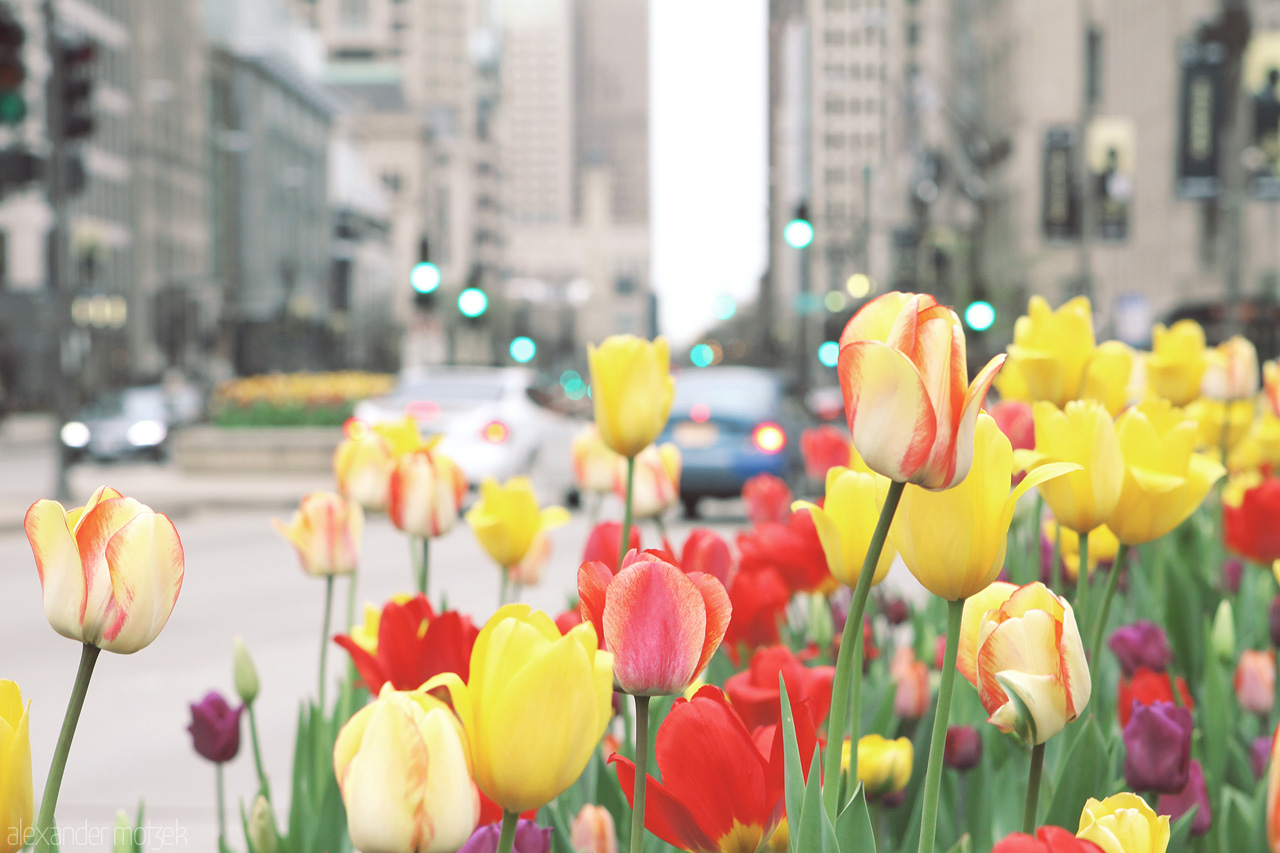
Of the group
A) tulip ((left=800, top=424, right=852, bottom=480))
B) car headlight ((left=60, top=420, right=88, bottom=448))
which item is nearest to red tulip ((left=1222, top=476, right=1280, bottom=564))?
tulip ((left=800, top=424, right=852, bottom=480))

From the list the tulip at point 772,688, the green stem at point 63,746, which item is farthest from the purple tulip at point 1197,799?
the green stem at point 63,746

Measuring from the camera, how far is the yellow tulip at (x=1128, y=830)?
1.07 meters

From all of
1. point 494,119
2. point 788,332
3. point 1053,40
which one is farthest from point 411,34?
point 1053,40

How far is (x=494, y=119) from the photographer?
566 ft

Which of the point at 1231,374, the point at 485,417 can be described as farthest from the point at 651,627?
the point at 485,417

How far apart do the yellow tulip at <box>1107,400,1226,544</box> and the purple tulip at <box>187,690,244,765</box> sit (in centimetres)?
135

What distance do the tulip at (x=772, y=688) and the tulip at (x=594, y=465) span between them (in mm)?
1461

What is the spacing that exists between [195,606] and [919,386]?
9.52m

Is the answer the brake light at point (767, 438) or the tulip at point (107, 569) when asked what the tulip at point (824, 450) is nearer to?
the tulip at point (107, 569)

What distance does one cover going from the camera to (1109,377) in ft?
8.36

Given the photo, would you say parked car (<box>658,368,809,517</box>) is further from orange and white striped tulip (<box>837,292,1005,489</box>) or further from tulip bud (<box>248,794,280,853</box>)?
orange and white striped tulip (<box>837,292,1005,489</box>)

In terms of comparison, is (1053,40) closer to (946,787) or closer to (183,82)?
(183,82)

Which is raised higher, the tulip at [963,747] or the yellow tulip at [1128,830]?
the yellow tulip at [1128,830]

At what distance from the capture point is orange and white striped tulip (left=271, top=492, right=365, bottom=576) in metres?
2.44
